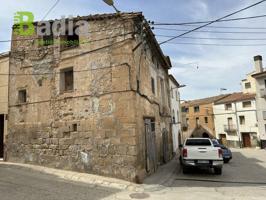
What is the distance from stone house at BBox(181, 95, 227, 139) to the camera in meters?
40.6

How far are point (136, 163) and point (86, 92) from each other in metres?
3.82

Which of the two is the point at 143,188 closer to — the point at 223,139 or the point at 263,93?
the point at 263,93

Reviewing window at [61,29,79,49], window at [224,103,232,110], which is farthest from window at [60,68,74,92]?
window at [224,103,232,110]

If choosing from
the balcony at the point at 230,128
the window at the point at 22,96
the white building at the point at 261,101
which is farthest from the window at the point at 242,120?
the window at the point at 22,96

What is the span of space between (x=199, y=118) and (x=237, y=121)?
27.1ft

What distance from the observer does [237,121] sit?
1378 inches

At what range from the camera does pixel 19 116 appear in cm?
1258

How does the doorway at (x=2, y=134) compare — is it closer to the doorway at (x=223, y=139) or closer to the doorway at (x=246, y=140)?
the doorway at (x=246, y=140)

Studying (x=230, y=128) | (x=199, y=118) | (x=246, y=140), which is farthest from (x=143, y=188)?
(x=199, y=118)

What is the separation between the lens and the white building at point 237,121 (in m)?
32.6

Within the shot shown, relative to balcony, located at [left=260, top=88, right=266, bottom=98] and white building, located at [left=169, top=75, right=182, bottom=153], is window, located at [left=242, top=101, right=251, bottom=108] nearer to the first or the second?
balcony, located at [left=260, top=88, right=266, bottom=98]

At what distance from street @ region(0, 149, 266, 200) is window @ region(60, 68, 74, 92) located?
400 cm

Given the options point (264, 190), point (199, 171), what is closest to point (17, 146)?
point (199, 171)

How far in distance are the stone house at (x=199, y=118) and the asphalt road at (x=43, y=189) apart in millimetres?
34845
